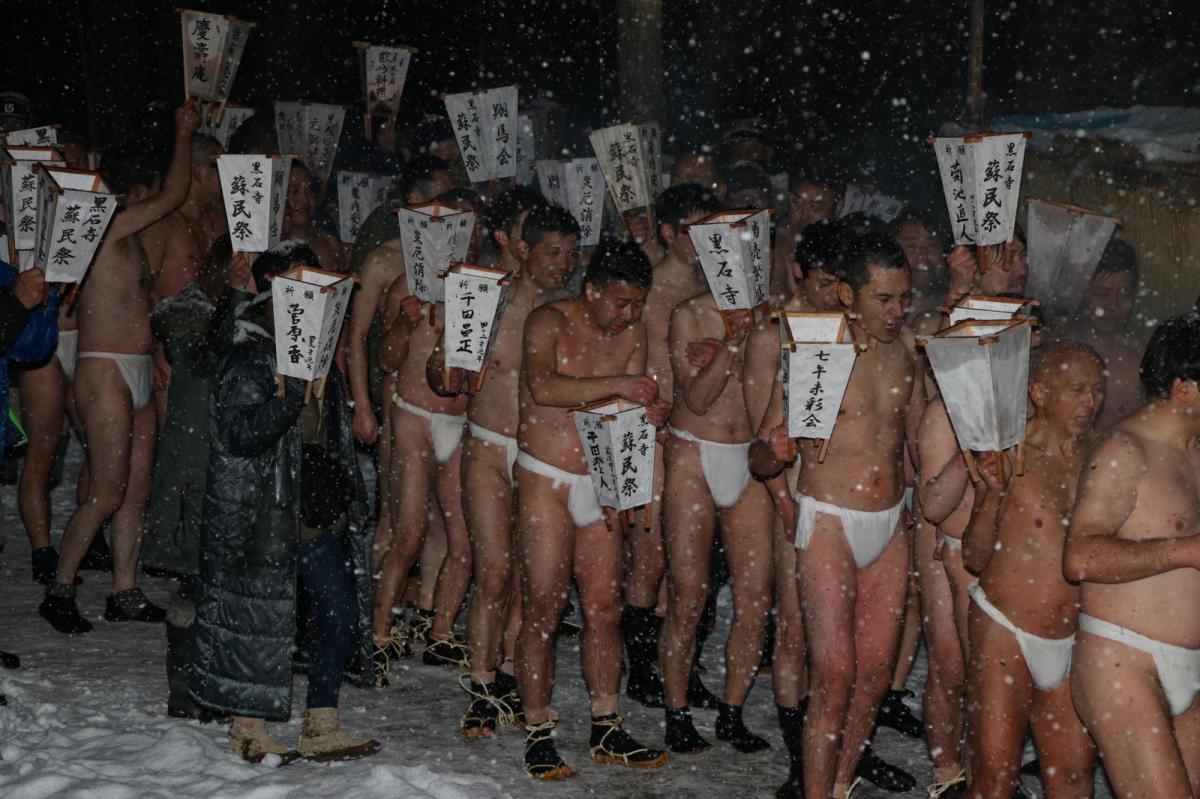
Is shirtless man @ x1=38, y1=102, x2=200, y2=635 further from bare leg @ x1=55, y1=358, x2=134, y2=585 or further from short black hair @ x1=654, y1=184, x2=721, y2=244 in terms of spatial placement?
short black hair @ x1=654, y1=184, x2=721, y2=244

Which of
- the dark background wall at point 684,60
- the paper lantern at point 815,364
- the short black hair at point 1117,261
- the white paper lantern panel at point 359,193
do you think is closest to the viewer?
the paper lantern at point 815,364

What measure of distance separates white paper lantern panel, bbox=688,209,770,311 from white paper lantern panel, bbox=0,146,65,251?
314 centimetres

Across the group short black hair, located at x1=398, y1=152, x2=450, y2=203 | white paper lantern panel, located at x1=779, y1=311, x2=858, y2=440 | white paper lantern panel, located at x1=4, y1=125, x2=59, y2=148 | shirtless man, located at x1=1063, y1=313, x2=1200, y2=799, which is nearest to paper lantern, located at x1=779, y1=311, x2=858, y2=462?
white paper lantern panel, located at x1=779, y1=311, x2=858, y2=440

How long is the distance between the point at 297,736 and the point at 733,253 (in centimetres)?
277

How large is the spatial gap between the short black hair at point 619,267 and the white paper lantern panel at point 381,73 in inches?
183

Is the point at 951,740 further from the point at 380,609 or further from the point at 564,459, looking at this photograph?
the point at 380,609

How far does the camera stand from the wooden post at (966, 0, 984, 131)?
9.82m

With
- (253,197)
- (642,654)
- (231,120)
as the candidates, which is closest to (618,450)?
(642,654)

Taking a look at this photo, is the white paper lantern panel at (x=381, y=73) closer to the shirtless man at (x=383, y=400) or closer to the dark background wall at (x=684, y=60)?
the shirtless man at (x=383, y=400)

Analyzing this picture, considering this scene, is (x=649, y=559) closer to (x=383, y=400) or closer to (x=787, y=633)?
(x=787, y=633)

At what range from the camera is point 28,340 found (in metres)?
5.96

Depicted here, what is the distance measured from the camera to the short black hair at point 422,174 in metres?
8.14

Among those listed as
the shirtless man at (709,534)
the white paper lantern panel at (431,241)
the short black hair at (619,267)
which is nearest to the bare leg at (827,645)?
the shirtless man at (709,534)

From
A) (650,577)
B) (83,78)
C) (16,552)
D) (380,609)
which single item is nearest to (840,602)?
(650,577)
